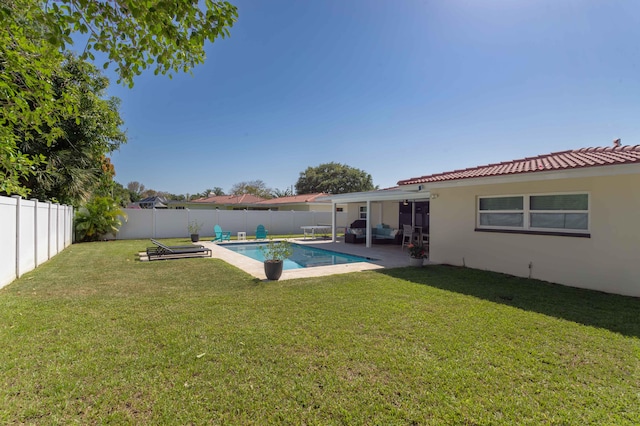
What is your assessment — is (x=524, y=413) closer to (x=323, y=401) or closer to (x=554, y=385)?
(x=554, y=385)

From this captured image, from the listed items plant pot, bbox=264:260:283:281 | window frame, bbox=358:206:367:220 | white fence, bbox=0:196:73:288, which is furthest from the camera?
window frame, bbox=358:206:367:220

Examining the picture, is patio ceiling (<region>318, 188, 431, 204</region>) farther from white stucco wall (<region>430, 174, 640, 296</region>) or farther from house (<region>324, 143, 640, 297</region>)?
white stucco wall (<region>430, 174, 640, 296</region>)

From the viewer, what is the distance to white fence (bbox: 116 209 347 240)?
65.4 ft

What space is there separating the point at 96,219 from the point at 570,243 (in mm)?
21587

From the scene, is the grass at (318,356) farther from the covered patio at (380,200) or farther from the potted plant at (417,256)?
the covered patio at (380,200)

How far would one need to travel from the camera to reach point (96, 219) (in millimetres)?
17203

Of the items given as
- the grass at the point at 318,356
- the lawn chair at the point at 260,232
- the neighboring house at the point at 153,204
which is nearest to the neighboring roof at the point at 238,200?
the neighboring house at the point at 153,204

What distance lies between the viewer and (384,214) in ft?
70.3

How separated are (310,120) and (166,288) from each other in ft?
52.9

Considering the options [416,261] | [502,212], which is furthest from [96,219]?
[502,212]

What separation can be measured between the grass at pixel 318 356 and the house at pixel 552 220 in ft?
2.83

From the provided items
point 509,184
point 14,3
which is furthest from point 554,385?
point 14,3

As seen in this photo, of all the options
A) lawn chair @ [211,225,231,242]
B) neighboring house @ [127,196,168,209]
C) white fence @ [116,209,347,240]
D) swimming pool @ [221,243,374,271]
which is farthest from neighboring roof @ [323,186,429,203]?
neighboring house @ [127,196,168,209]

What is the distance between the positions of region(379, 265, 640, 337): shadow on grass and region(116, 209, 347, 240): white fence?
17.0 m
